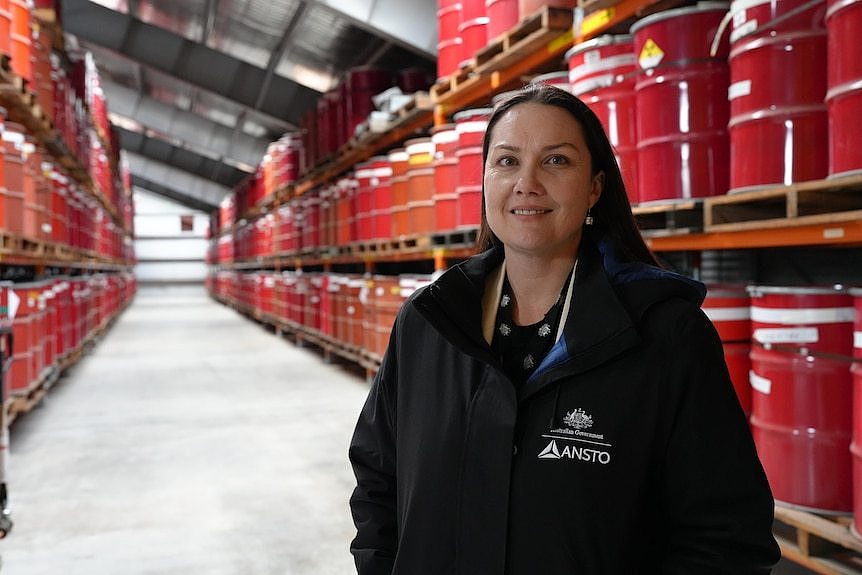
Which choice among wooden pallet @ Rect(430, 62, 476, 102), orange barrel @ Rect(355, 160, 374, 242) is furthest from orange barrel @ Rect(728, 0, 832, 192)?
orange barrel @ Rect(355, 160, 374, 242)

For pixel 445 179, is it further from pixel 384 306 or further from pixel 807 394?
pixel 807 394

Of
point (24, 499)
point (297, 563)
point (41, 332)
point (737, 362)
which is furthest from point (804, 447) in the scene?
point (41, 332)

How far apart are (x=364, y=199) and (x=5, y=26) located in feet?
11.9

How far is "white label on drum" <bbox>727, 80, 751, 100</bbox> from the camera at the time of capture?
2.60m

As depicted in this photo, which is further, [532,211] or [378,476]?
[378,476]

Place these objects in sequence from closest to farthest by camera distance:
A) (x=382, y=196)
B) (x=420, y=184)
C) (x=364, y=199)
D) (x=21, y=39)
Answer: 1. (x=21, y=39)
2. (x=420, y=184)
3. (x=382, y=196)
4. (x=364, y=199)

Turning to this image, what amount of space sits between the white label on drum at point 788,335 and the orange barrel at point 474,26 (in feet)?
10.4

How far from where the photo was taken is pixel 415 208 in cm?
648

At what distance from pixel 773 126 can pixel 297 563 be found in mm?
2564

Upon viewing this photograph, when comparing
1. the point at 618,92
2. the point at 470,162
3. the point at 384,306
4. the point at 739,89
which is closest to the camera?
the point at 739,89

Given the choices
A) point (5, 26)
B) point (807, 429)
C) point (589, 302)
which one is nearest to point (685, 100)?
point (807, 429)

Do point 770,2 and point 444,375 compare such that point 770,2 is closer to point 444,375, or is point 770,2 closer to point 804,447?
point 804,447

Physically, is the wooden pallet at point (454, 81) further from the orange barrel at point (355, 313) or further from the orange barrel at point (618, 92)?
the orange barrel at point (355, 313)

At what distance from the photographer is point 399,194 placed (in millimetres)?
6953
